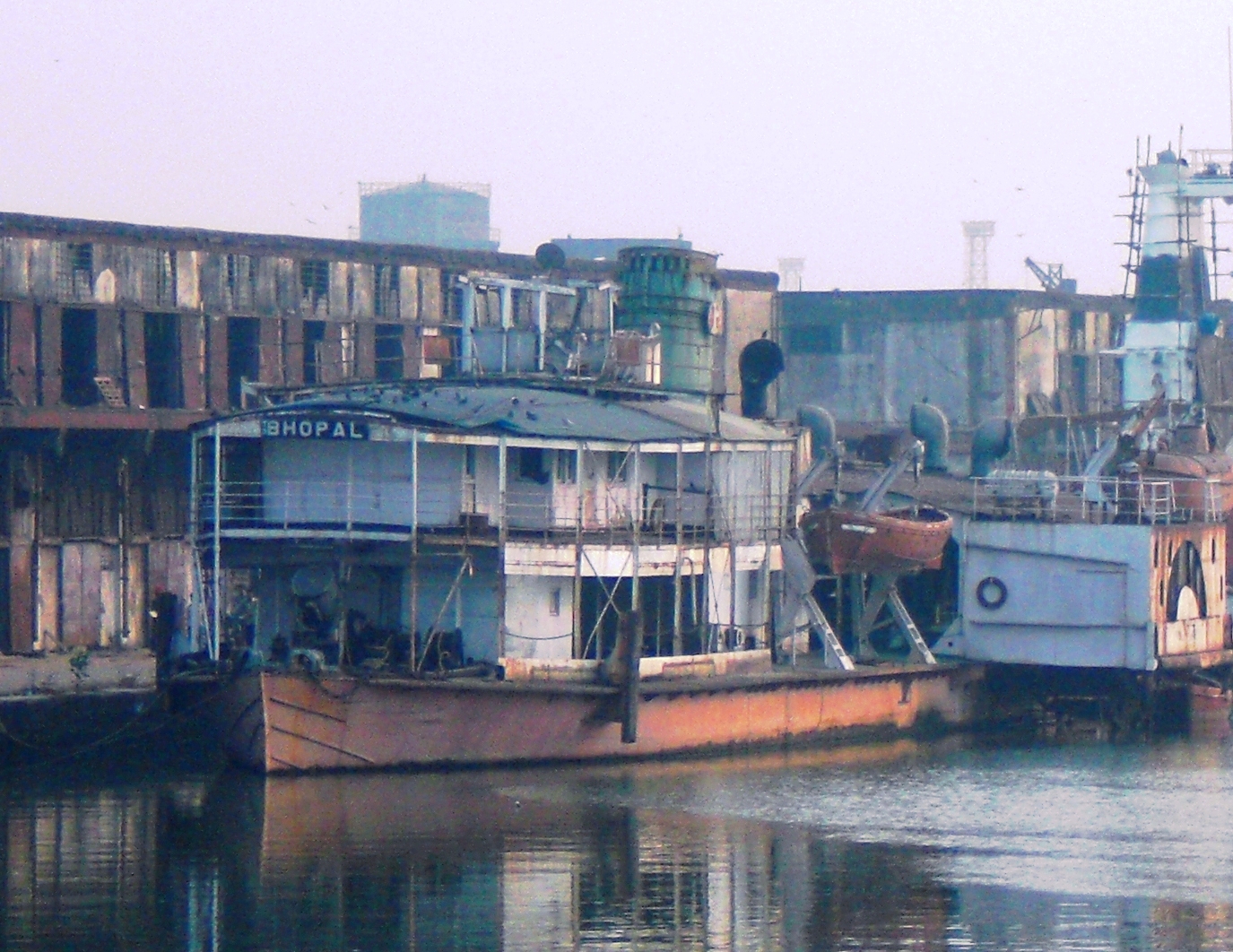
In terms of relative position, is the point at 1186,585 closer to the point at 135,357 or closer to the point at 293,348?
the point at 293,348

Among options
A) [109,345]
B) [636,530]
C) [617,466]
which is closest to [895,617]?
[617,466]

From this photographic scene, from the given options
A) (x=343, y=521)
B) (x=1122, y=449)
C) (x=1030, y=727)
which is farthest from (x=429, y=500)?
(x=1122, y=449)

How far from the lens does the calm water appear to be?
76.6ft

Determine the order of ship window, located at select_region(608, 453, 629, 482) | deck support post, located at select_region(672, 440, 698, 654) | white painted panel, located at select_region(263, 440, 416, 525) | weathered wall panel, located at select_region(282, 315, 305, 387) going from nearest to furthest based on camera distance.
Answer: white painted panel, located at select_region(263, 440, 416, 525), deck support post, located at select_region(672, 440, 698, 654), ship window, located at select_region(608, 453, 629, 482), weathered wall panel, located at select_region(282, 315, 305, 387)

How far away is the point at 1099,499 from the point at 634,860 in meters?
16.3

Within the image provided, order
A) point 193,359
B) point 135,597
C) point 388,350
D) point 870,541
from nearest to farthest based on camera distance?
point 870,541, point 135,597, point 193,359, point 388,350

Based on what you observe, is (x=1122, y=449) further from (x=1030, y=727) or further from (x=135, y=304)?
(x=135, y=304)

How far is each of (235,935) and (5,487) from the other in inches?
752

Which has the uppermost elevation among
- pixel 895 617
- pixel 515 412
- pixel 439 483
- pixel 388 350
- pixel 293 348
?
pixel 388 350

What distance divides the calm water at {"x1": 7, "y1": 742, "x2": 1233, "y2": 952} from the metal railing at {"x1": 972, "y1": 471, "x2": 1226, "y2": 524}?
671 cm

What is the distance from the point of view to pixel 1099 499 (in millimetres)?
40281

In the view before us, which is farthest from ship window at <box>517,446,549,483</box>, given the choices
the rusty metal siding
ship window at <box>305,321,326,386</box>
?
ship window at <box>305,321,326,386</box>

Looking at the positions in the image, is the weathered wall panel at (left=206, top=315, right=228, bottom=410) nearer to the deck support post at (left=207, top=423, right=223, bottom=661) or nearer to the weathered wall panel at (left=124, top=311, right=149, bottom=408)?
the weathered wall panel at (left=124, top=311, right=149, bottom=408)

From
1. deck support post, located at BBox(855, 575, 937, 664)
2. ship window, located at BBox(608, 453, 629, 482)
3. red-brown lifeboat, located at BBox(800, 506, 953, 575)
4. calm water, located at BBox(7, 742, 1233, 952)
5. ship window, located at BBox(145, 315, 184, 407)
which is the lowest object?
calm water, located at BBox(7, 742, 1233, 952)
